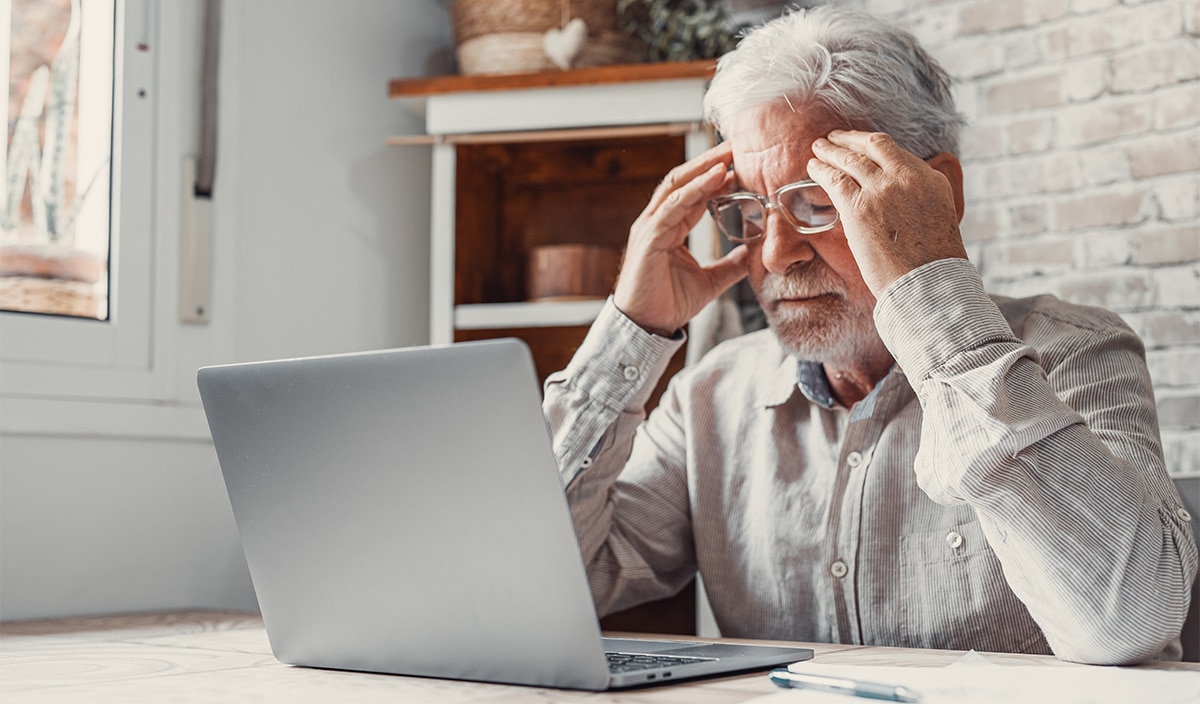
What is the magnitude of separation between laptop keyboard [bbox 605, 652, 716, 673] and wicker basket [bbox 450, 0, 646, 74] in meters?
1.34

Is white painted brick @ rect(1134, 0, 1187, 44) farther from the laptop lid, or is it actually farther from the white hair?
the laptop lid

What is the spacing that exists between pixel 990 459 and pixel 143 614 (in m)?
1.23

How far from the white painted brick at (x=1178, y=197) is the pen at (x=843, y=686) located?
1469mm

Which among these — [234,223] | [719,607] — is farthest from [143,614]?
[719,607]

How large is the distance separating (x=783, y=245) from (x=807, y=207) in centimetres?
5

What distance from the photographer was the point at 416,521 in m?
0.76

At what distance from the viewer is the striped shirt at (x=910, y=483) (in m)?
0.91

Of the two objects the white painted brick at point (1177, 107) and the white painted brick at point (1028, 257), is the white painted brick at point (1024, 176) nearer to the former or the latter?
the white painted brick at point (1028, 257)

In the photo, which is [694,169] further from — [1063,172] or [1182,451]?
[1182,451]

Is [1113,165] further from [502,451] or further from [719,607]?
[502,451]

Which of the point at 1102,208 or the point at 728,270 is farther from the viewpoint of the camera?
the point at 1102,208

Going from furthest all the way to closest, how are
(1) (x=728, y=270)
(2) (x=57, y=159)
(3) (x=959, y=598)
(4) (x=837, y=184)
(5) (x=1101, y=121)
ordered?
(5) (x=1101, y=121), (2) (x=57, y=159), (1) (x=728, y=270), (3) (x=959, y=598), (4) (x=837, y=184)

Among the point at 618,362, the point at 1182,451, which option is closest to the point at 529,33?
the point at 618,362

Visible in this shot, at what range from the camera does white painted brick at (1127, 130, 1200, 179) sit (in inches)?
74.3
